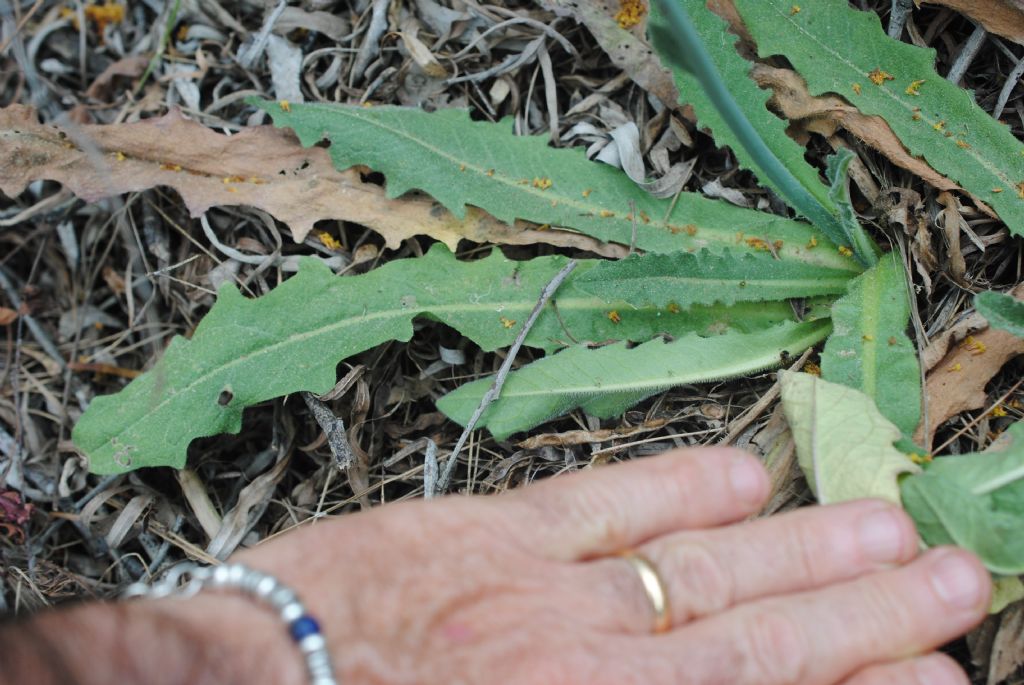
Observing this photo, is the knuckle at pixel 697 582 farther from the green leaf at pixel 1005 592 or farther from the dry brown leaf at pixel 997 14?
the dry brown leaf at pixel 997 14

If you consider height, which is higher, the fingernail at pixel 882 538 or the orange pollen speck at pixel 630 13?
the orange pollen speck at pixel 630 13

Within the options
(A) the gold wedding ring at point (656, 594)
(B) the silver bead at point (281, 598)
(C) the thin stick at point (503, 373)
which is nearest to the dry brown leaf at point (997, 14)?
(C) the thin stick at point (503, 373)

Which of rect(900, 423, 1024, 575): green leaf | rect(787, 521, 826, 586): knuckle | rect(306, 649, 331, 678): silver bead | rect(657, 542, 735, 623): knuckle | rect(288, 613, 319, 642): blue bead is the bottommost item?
rect(306, 649, 331, 678): silver bead

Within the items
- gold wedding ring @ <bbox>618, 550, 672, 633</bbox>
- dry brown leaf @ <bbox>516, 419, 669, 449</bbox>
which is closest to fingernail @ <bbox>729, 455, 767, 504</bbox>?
gold wedding ring @ <bbox>618, 550, 672, 633</bbox>

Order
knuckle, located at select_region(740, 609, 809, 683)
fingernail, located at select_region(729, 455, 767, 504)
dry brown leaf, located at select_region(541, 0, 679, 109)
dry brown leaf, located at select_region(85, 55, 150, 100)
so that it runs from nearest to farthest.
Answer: knuckle, located at select_region(740, 609, 809, 683)
fingernail, located at select_region(729, 455, 767, 504)
dry brown leaf, located at select_region(541, 0, 679, 109)
dry brown leaf, located at select_region(85, 55, 150, 100)

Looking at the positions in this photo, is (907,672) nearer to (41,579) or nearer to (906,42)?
(906,42)

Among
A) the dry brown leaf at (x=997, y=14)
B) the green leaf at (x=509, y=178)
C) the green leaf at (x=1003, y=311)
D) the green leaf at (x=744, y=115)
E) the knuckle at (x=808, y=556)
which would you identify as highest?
the dry brown leaf at (x=997, y=14)

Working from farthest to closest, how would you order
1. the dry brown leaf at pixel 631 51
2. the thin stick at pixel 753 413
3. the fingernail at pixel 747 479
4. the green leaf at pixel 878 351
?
the dry brown leaf at pixel 631 51, the thin stick at pixel 753 413, the green leaf at pixel 878 351, the fingernail at pixel 747 479

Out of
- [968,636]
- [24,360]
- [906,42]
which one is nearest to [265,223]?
[24,360]

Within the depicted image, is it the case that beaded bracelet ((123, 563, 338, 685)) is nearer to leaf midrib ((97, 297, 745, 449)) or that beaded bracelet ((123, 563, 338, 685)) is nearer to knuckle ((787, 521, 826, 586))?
leaf midrib ((97, 297, 745, 449))
